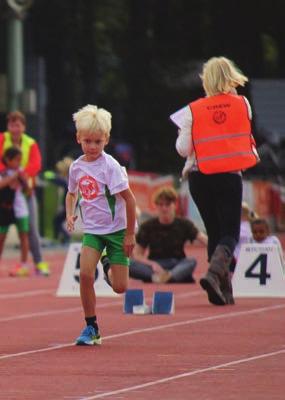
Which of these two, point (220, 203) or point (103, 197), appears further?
point (220, 203)

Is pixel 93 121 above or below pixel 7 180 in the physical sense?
above

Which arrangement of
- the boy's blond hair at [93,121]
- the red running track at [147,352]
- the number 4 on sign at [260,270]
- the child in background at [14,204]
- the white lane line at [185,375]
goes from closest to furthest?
the white lane line at [185,375], the red running track at [147,352], the boy's blond hair at [93,121], the number 4 on sign at [260,270], the child in background at [14,204]

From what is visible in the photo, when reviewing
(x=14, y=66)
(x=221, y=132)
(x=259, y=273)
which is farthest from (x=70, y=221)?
(x=14, y=66)

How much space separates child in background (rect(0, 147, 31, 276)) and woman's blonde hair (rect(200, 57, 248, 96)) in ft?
19.5

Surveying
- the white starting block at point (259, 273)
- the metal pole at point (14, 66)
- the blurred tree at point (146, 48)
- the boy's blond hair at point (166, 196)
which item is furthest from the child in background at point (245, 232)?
the blurred tree at point (146, 48)

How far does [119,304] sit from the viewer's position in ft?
53.8

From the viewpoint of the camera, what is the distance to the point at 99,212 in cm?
1237

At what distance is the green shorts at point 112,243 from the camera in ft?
40.5

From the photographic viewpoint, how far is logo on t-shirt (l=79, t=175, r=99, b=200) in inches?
487

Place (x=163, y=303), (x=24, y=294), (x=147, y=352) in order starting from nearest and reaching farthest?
(x=147, y=352) → (x=163, y=303) → (x=24, y=294)

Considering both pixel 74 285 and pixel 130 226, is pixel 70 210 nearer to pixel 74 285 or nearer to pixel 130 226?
pixel 130 226

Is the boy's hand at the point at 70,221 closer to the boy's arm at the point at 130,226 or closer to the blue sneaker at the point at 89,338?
the boy's arm at the point at 130,226

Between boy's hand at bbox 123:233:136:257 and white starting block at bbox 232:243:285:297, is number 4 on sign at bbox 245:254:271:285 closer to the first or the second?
white starting block at bbox 232:243:285:297

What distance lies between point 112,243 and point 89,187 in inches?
16.3
